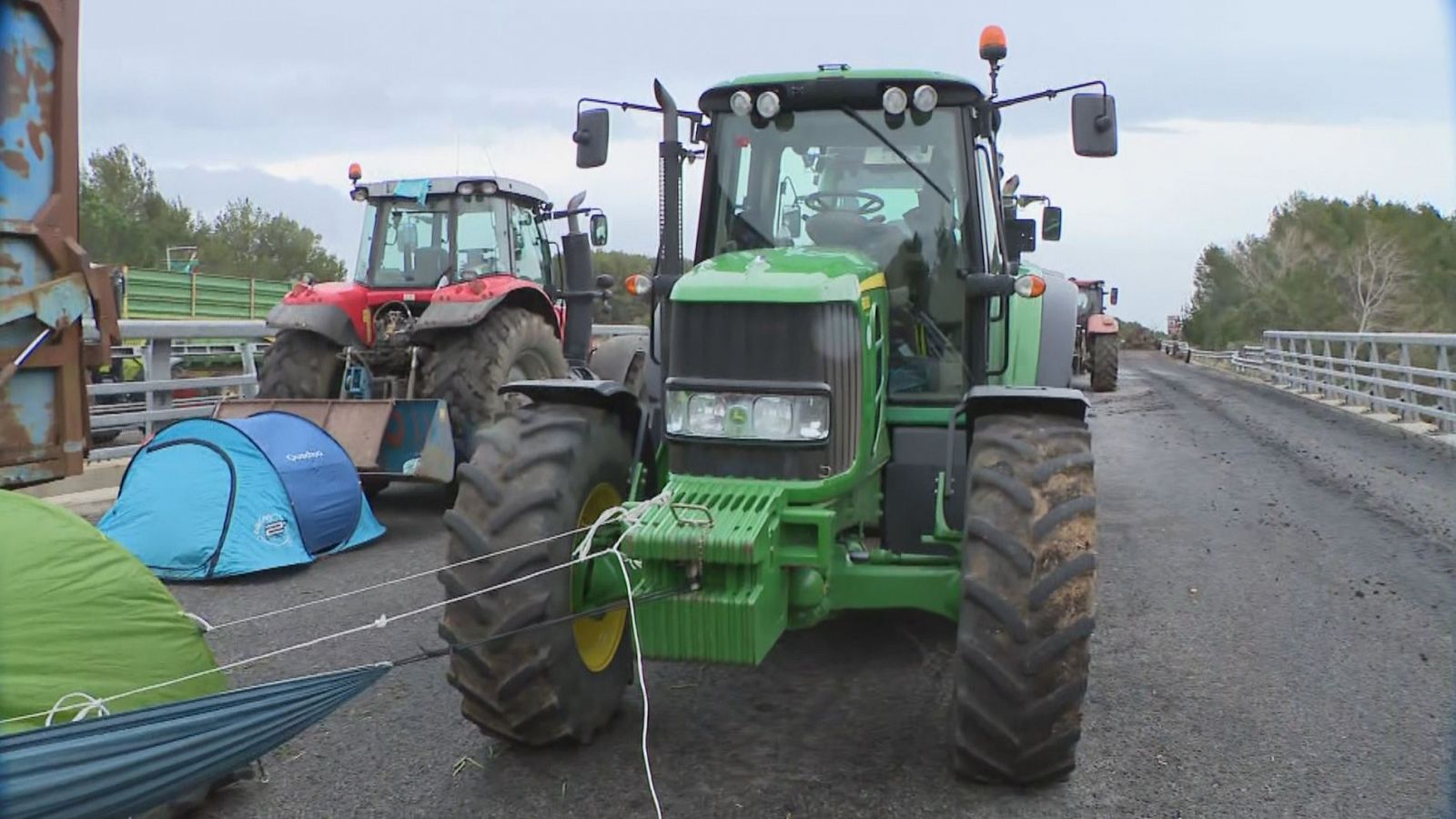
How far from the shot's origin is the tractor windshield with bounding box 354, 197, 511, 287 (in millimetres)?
9945

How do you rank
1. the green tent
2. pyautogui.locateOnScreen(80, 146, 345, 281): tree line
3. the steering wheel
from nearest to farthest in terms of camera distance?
the green tent, the steering wheel, pyautogui.locateOnScreen(80, 146, 345, 281): tree line

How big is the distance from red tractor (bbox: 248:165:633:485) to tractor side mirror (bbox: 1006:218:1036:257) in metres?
4.31

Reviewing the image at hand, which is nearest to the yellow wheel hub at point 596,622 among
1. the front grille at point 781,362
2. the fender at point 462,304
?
the front grille at point 781,362

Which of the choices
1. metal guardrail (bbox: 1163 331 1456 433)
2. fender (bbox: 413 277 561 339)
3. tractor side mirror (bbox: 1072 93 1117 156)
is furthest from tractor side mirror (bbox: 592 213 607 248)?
metal guardrail (bbox: 1163 331 1456 433)

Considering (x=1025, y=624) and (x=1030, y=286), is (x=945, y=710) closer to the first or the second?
(x=1025, y=624)

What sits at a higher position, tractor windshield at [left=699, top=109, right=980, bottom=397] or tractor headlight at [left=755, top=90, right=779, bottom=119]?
tractor headlight at [left=755, top=90, right=779, bottom=119]

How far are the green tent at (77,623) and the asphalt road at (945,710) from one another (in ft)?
1.59

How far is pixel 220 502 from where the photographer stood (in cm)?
687

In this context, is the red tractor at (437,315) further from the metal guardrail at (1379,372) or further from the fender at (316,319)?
the metal guardrail at (1379,372)

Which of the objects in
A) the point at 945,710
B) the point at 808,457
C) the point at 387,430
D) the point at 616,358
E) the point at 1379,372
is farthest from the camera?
the point at 1379,372

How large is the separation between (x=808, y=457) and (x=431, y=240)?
6736 millimetres

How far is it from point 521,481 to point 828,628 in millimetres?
2221

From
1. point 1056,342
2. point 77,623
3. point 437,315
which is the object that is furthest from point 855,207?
point 437,315

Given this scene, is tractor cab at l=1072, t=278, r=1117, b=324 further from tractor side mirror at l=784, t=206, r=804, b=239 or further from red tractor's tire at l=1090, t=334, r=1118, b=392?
tractor side mirror at l=784, t=206, r=804, b=239
